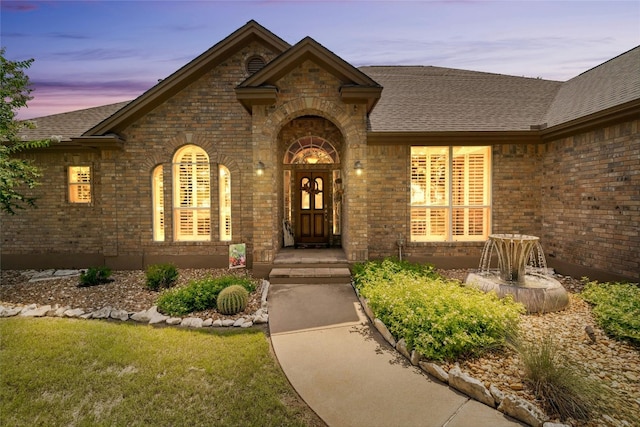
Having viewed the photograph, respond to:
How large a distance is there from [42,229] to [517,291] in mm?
12770

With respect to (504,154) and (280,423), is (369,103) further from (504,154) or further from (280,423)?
(280,423)

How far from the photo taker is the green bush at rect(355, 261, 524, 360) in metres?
3.95

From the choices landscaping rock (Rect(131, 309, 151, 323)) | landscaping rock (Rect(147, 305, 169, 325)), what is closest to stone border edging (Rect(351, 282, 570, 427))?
landscaping rock (Rect(147, 305, 169, 325))

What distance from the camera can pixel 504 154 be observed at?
869 cm

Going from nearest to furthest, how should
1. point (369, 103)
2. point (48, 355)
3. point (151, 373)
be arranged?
point (151, 373), point (48, 355), point (369, 103)

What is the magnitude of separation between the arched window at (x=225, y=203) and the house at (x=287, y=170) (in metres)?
0.03

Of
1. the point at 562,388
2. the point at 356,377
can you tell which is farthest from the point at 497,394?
the point at 356,377

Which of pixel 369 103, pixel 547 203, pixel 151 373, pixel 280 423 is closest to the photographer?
pixel 280 423

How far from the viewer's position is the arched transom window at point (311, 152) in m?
10.1

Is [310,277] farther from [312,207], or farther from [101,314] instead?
[101,314]

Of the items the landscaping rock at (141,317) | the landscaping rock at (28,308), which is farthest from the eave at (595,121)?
the landscaping rock at (28,308)

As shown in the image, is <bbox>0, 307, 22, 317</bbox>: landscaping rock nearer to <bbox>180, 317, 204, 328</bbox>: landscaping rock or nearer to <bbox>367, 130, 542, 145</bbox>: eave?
<bbox>180, 317, 204, 328</bbox>: landscaping rock

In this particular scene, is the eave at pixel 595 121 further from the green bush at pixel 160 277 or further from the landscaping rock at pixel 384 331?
the green bush at pixel 160 277

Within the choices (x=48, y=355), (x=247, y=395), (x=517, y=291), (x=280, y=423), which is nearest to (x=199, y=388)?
(x=247, y=395)
